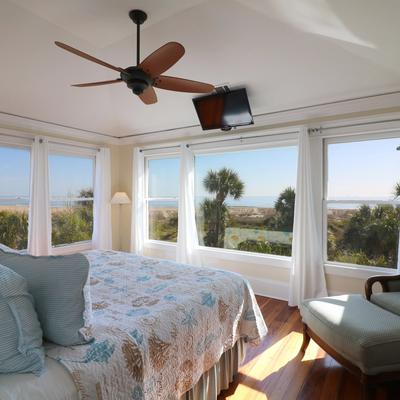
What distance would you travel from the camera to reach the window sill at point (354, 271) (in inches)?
117

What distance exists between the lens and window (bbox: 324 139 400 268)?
9.74 ft

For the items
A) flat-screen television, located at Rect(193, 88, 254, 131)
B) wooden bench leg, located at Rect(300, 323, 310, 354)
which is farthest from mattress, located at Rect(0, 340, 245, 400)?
flat-screen television, located at Rect(193, 88, 254, 131)

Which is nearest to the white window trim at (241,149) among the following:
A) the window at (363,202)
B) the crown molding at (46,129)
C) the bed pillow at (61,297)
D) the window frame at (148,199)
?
the window frame at (148,199)

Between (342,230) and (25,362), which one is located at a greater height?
(342,230)

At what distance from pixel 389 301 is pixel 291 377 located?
38.6 inches

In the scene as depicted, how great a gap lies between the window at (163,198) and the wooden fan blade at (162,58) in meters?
2.69

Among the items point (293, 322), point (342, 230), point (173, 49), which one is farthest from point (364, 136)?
point (173, 49)

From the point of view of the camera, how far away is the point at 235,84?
3107 millimetres

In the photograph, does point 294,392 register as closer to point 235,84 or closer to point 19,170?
point 235,84

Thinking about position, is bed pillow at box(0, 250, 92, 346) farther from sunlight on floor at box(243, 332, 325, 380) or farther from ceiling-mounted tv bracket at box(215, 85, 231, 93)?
ceiling-mounted tv bracket at box(215, 85, 231, 93)

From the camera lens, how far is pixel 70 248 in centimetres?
429

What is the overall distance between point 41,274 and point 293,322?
265 cm

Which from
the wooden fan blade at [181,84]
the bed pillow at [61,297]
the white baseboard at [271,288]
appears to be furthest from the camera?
the white baseboard at [271,288]

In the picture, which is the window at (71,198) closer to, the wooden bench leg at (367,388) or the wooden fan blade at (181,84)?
the wooden fan blade at (181,84)
